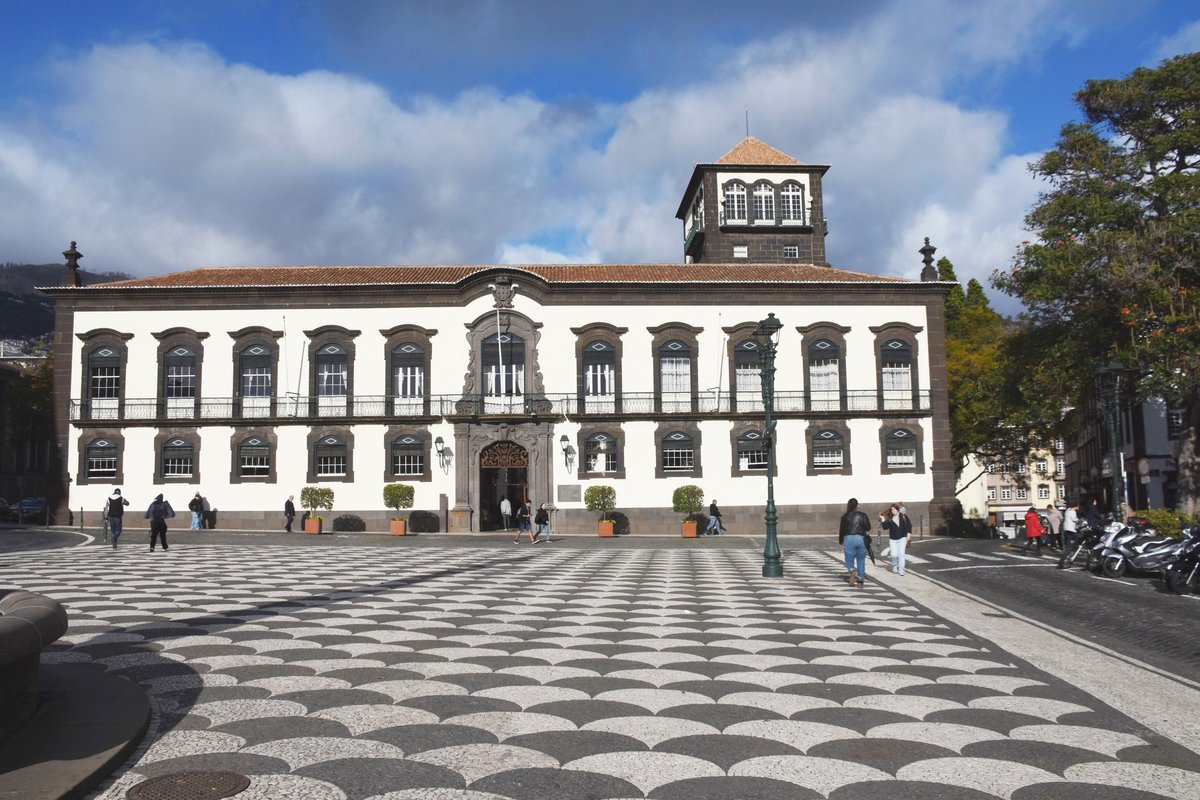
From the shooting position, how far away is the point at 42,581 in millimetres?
16172

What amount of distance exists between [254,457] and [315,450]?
2.44m

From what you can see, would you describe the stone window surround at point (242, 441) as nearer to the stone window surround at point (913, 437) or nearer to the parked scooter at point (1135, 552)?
the stone window surround at point (913, 437)

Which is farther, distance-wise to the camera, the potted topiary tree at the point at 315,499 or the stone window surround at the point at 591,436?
the stone window surround at the point at 591,436

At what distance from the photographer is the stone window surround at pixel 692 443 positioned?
3975 centimetres

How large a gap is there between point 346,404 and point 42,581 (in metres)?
24.0

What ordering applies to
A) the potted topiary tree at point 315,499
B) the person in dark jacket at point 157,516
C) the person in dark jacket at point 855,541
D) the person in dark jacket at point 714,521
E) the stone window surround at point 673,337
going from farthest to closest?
the stone window surround at point 673,337 → the potted topiary tree at point 315,499 → the person in dark jacket at point 714,521 → the person in dark jacket at point 157,516 → the person in dark jacket at point 855,541

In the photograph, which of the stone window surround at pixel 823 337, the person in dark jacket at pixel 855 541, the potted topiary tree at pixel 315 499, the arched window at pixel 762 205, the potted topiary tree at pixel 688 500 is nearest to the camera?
the person in dark jacket at pixel 855 541

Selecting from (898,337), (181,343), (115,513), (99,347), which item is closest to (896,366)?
(898,337)

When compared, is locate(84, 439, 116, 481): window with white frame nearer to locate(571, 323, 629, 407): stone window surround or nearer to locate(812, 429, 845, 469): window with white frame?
locate(571, 323, 629, 407): stone window surround

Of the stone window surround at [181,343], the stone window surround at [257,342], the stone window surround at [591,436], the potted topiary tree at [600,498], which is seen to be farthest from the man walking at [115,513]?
the stone window surround at [591,436]

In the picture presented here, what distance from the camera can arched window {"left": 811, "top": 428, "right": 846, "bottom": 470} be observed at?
40.1 metres

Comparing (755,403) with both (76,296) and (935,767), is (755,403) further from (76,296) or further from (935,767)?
(935,767)

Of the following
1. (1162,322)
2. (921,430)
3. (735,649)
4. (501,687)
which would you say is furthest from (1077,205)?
(501,687)

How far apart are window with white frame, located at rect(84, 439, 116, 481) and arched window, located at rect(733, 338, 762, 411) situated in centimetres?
2492
